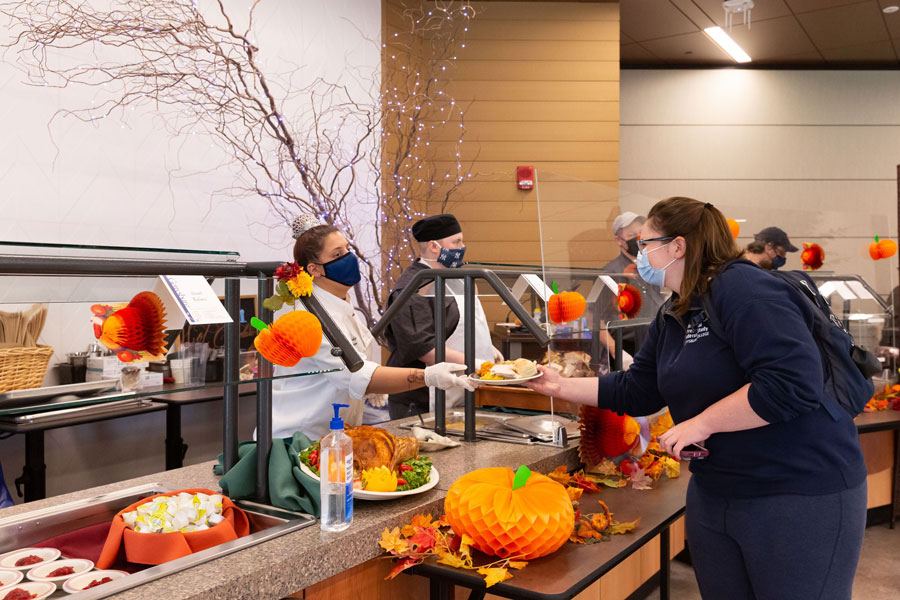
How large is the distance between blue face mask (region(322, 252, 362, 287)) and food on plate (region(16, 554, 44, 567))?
3.96 ft

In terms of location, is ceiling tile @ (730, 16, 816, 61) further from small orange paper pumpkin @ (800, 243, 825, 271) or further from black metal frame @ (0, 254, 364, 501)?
black metal frame @ (0, 254, 364, 501)

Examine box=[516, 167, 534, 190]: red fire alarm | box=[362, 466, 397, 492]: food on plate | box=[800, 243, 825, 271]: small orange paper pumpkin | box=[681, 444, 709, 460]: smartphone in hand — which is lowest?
box=[362, 466, 397, 492]: food on plate

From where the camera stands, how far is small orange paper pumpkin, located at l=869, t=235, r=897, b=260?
4.48 m

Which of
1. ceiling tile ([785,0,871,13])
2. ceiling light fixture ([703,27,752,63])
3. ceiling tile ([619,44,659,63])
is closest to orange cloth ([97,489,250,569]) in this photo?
ceiling tile ([785,0,871,13])

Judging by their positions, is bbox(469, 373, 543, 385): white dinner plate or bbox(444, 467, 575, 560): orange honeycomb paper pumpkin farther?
bbox(469, 373, 543, 385): white dinner plate

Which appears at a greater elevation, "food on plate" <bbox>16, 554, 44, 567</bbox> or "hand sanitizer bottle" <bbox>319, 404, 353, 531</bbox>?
"hand sanitizer bottle" <bbox>319, 404, 353, 531</bbox>

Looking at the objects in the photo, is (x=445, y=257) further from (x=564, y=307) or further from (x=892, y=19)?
(x=892, y=19)

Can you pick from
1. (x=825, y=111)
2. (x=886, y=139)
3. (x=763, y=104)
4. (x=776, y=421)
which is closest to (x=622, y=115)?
(x=763, y=104)

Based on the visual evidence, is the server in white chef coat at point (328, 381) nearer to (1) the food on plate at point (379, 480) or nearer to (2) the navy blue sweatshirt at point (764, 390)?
(1) the food on plate at point (379, 480)

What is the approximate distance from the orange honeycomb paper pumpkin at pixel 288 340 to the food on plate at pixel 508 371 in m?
0.74

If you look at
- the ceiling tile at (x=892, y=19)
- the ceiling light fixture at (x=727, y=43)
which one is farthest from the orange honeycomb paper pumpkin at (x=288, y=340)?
the ceiling tile at (x=892, y=19)

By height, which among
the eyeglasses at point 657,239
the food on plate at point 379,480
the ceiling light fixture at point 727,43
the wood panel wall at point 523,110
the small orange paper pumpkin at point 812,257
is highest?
the ceiling light fixture at point 727,43

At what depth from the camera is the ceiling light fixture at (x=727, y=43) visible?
21.5ft

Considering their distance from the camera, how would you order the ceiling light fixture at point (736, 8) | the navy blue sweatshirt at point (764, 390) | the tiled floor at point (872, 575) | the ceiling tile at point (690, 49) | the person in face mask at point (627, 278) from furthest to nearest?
the ceiling tile at point (690, 49)
the ceiling light fixture at point (736, 8)
the tiled floor at point (872, 575)
the person in face mask at point (627, 278)
the navy blue sweatshirt at point (764, 390)
